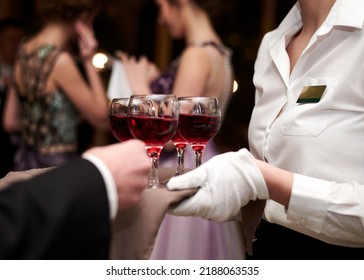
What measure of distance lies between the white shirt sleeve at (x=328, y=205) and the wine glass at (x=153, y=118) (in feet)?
1.10

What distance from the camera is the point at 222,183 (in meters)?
1.32

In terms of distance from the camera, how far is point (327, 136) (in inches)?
62.6

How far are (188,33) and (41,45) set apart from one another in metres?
0.83

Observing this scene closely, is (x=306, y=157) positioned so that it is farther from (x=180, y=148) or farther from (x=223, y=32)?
(x=223, y=32)

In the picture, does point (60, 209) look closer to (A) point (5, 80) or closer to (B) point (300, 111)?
(B) point (300, 111)

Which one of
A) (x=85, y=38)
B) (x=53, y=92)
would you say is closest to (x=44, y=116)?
(x=53, y=92)

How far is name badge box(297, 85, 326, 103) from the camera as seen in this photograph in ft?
5.29

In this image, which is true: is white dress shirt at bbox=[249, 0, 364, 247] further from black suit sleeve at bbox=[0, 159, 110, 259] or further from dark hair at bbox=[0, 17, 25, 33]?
dark hair at bbox=[0, 17, 25, 33]

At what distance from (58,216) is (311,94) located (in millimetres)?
881

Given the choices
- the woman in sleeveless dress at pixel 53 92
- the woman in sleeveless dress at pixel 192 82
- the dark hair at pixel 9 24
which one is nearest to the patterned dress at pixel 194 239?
the woman in sleeveless dress at pixel 192 82

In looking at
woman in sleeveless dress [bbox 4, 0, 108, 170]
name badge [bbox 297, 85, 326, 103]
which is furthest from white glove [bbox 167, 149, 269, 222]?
woman in sleeveless dress [bbox 4, 0, 108, 170]

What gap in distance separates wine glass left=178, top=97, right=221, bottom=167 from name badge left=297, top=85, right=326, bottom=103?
0.26m

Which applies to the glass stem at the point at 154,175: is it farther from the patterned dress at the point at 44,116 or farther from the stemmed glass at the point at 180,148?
the patterned dress at the point at 44,116

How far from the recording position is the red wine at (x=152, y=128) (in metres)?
1.38
